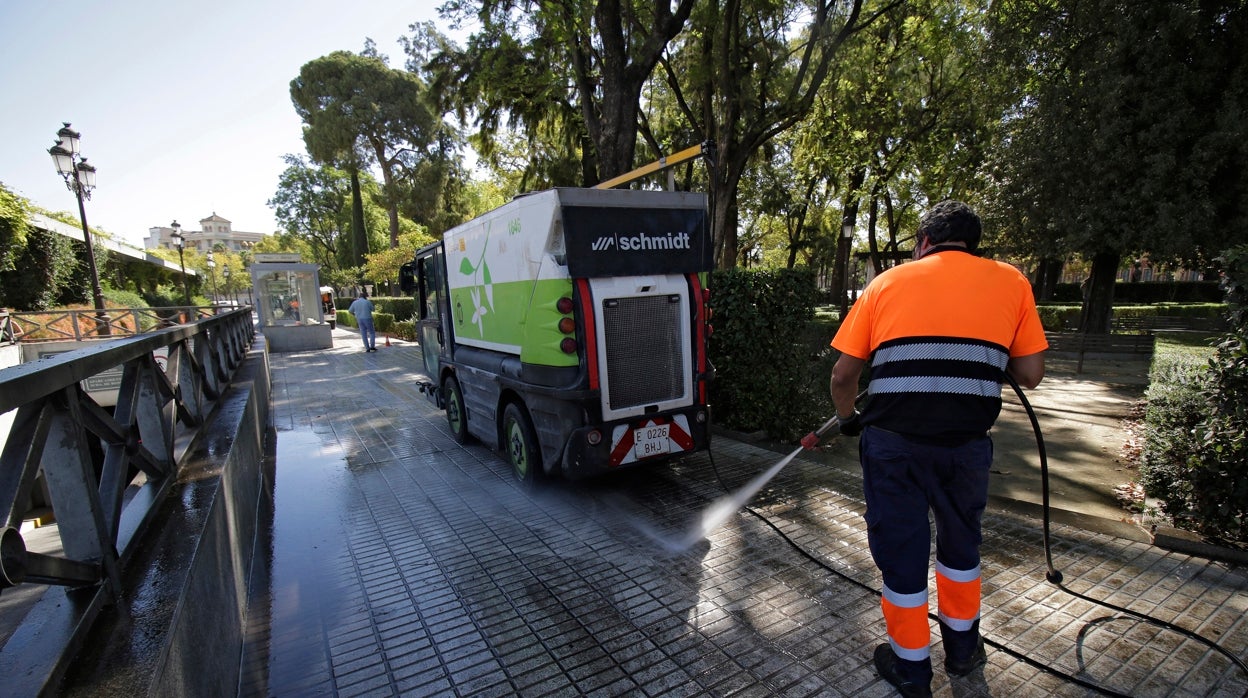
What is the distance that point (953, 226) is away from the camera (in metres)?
2.54

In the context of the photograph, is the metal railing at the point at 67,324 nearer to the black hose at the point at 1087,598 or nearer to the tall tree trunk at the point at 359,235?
the black hose at the point at 1087,598

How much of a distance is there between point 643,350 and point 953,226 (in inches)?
103

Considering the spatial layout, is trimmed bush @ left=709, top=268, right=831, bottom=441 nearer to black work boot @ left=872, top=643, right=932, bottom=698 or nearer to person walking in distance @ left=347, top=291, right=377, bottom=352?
black work boot @ left=872, top=643, right=932, bottom=698

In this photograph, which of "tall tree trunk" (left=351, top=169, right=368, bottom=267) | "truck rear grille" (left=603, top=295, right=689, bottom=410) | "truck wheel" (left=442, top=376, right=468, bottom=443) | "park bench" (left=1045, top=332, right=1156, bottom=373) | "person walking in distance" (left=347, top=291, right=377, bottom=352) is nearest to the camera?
"truck rear grille" (left=603, top=295, right=689, bottom=410)

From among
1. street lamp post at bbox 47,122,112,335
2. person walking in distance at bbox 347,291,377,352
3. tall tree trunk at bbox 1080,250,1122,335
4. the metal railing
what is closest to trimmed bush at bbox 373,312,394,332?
person walking in distance at bbox 347,291,377,352

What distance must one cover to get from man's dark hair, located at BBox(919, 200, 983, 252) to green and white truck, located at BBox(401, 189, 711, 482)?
2.41 m

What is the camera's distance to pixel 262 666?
2.90 m

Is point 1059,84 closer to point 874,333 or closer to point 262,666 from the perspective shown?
point 874,333

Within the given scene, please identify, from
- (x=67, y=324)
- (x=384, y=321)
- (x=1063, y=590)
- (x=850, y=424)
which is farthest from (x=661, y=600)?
(x=67, y=324)

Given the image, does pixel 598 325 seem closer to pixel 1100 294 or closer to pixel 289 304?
pixel 1100 294

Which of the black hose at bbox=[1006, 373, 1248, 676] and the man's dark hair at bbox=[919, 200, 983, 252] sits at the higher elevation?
the man's dark hair at bbox=[919, 200, 983, 252]

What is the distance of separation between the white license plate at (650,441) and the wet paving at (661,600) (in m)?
0.46

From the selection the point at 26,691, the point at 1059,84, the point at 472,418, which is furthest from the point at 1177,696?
the point at 1059,84

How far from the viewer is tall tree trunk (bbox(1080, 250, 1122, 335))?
15.5 metres
